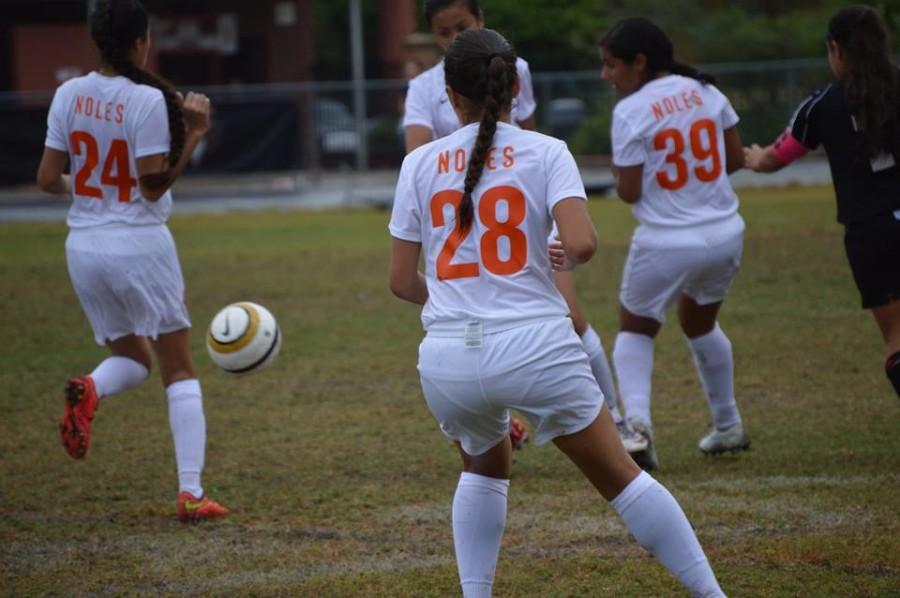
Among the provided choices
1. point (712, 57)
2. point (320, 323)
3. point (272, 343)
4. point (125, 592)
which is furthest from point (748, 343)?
point (712, 57)

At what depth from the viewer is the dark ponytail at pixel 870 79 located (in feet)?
18.9

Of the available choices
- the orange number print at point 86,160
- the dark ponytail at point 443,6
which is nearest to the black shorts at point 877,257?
the dark ponytail at point 443,6

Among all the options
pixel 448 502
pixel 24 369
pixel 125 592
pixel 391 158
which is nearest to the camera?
pixel 125 592

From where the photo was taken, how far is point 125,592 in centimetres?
513

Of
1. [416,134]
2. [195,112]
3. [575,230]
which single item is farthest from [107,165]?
[575,230]

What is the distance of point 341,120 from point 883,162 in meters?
19.6

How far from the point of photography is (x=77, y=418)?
596cm

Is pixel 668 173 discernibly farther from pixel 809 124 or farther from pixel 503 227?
pixel 503 227

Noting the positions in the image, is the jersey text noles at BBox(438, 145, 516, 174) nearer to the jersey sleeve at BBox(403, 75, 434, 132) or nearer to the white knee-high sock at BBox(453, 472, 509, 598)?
the white knee-high sock at BBox(453, 472, 509, 598)

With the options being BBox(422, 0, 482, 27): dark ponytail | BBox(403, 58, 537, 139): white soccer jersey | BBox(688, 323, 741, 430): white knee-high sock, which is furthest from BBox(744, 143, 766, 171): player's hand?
BBox(422, 0, 482, 27): dark ponytail

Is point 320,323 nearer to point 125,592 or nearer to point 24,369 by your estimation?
point 24,369

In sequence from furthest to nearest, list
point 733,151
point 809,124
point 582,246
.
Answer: point 733,151 < point 809,124 < point 582,246

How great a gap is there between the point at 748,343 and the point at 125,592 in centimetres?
601

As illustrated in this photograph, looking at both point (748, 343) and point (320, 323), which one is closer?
point (748, 343)
